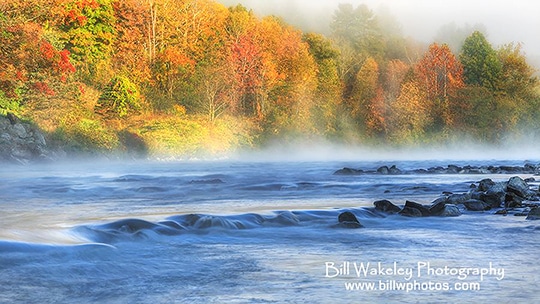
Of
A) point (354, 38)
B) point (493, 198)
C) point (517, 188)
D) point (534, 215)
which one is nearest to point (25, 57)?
point (517, 188)

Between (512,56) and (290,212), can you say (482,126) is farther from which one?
(290,212)

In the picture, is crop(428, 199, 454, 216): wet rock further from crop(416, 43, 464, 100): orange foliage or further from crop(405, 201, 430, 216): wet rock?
crop(416, 43, 464, 100): orange foliage

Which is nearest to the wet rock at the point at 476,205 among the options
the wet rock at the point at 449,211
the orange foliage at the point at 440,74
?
the wet rock at the point at 449,211

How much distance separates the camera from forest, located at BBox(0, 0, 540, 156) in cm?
3438

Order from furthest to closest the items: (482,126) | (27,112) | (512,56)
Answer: (512,56)
(482,126)
(27,112)

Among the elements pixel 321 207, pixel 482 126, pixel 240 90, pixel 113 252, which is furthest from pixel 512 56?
pixel 113 252

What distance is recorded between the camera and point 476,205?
39.5 feet

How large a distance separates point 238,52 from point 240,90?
3163mm

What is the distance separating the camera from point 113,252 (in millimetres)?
7320

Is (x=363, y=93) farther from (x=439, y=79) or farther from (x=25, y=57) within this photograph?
(x=25, y=57)

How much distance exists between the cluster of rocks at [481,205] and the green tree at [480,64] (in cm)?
4917

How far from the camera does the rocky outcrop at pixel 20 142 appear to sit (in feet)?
98.3

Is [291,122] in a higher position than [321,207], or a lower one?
higher

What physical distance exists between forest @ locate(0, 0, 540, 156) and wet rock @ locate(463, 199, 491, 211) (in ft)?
78.8
